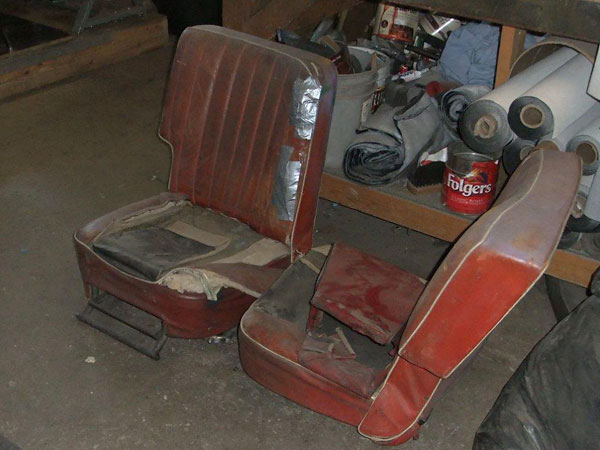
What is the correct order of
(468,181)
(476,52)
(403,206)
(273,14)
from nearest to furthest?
(468,181)
(403,206)
(476,52)
(273,14)

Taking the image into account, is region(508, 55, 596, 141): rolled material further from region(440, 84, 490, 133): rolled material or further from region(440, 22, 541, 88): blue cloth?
region(440, 22, 541, 88): blue cloth

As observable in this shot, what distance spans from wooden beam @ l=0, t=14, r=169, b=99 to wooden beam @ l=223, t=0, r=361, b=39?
179cm

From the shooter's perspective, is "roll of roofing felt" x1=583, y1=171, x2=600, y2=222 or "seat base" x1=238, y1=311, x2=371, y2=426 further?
"roll of roofing felt" x1=583, y1=171, x2=600, y2=222

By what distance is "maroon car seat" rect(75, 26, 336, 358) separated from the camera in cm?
194

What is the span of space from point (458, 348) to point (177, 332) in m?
0.90

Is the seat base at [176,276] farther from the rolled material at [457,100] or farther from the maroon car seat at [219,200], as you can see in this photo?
the rolled material at [457,100]

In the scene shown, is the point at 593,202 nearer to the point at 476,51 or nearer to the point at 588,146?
the point at 588,146

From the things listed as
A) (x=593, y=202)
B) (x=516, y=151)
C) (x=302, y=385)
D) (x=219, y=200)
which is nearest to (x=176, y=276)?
(x=219, y=200)

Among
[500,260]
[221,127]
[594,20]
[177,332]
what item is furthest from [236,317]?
[594,20]

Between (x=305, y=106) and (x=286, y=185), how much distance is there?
24 cm

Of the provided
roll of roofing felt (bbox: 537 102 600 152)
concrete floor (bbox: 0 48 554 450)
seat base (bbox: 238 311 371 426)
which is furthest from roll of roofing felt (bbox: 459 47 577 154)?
seat base (bbox: 238 311 371 426)

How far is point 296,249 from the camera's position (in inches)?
82.9

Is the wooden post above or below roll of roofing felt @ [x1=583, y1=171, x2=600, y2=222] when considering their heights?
above

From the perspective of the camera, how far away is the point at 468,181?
225 cm
